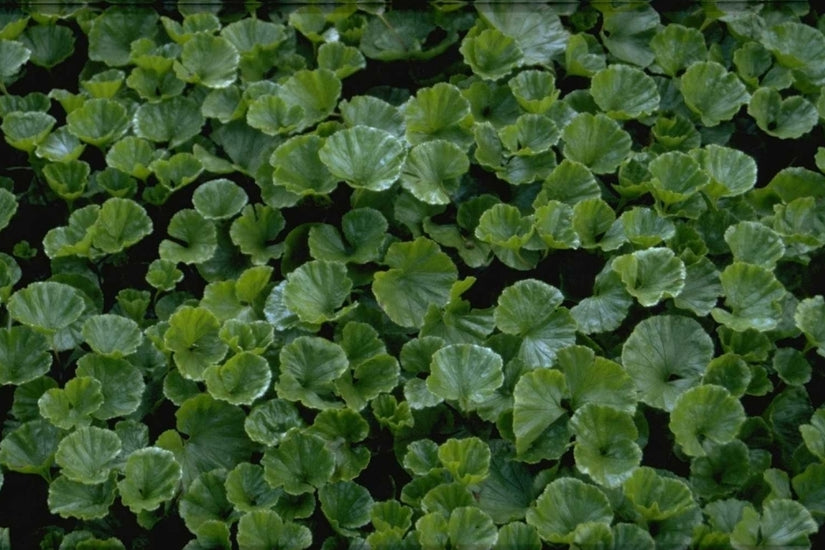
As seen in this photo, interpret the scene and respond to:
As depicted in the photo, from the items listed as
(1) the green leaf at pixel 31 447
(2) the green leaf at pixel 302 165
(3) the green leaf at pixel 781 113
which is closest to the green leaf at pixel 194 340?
(1) the green leaf at pixel 31 447

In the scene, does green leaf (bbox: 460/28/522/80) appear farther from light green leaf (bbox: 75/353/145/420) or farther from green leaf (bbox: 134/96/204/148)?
light green leaf (bbox: 75/353/145/420)

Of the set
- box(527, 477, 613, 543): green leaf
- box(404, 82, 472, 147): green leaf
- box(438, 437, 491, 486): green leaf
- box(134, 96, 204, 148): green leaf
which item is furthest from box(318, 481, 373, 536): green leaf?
box(134, 96, 204, 148): green leaf

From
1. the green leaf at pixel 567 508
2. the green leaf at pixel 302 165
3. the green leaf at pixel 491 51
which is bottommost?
the green leaf at pixel 567 508

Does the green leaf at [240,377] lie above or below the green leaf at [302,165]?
below

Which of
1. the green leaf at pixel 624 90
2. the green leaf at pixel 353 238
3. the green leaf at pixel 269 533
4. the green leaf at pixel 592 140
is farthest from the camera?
the green leaf at pixel 624 90

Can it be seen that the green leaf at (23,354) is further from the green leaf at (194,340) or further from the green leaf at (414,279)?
the green leaf at (414,279)

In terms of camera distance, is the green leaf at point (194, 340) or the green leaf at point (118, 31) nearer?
the green leaf at point (194, 340)

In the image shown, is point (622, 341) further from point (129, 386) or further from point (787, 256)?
point (129, 386)

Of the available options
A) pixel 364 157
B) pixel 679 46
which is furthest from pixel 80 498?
pixel 679 46
